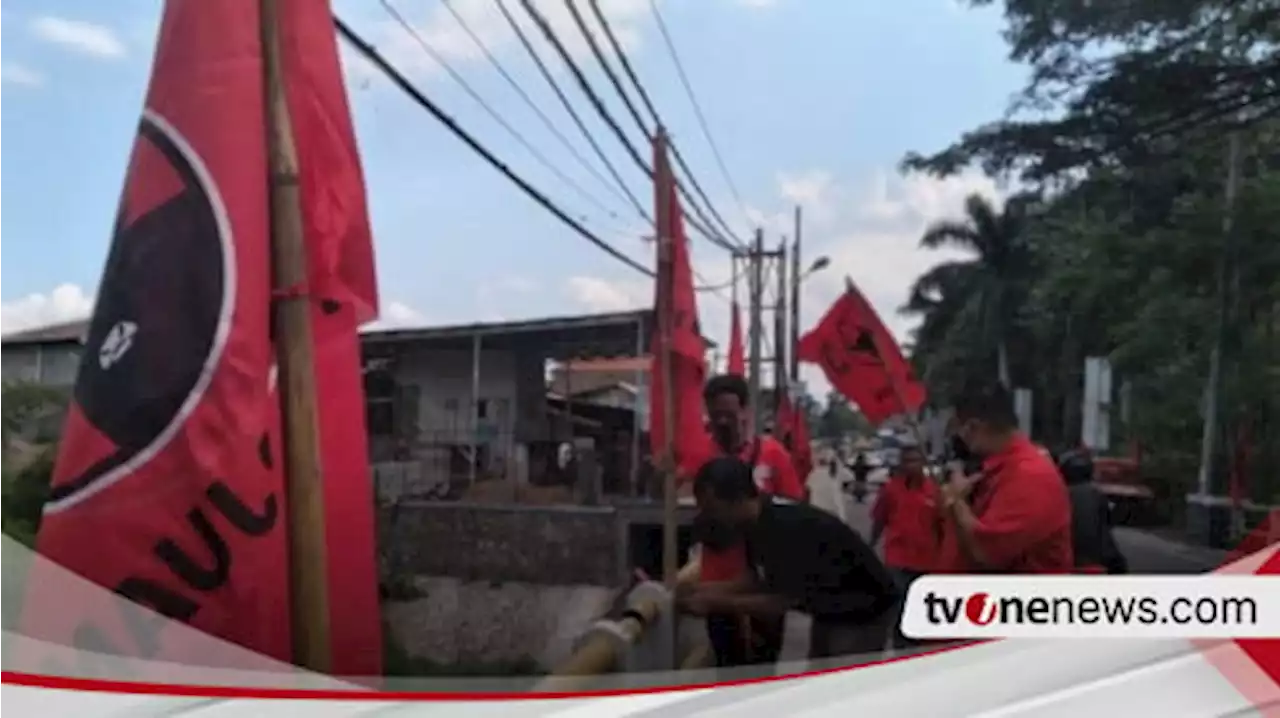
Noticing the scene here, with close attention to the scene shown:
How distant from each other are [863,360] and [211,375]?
34.8 inches

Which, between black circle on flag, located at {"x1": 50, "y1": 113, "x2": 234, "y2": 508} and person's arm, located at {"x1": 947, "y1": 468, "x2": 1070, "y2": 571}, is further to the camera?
person's arm, located at {"x1": 947, "y1": 468, "x2": 1070, "y2": 571}

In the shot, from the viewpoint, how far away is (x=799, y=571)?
1702 millimetres

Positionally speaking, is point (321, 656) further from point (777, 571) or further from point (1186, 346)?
point (1186, 346)

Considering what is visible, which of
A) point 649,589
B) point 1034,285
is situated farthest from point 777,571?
point 1034,285

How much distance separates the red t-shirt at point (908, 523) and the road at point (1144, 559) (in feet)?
0.10

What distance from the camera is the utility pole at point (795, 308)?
173cm

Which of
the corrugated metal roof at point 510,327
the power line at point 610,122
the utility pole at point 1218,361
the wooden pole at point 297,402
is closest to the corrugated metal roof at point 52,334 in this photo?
the wooden pole at point 297,402

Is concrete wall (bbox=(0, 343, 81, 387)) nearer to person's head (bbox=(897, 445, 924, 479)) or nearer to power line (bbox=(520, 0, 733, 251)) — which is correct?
power line (bbox=(520, 0, 733, 251))

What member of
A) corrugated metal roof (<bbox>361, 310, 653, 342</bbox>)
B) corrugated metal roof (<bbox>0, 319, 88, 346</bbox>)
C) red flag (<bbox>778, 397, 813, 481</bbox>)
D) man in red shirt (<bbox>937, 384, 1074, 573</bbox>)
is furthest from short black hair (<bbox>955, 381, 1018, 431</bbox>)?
corrugated metal roof (<bbox>0, 319, 88, 346</bbox>)

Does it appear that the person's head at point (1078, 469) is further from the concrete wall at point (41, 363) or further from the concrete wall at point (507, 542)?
the concrete wall at point (41, 363)

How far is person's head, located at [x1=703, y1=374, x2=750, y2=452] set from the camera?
173cm

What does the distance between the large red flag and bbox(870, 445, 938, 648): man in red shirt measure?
69 cm

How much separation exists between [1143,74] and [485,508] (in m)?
1.09

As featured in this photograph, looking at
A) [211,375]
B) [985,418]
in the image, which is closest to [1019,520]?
[985,418]
